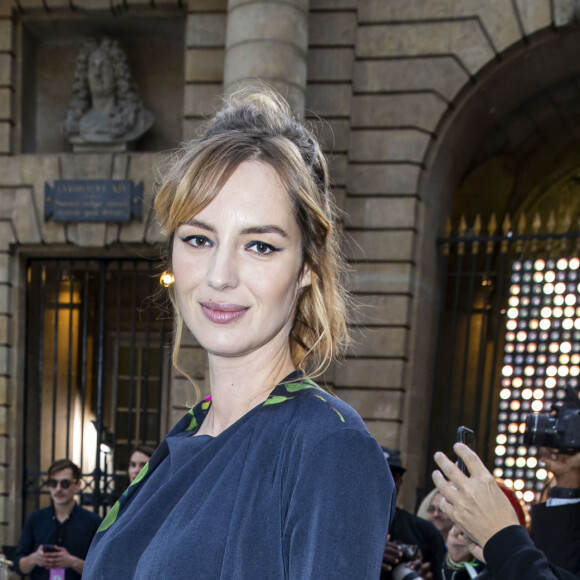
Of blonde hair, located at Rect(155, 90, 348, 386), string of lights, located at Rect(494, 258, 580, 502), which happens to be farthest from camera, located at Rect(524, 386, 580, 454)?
string of lights, located at Rect(494, 258, 580, 502)

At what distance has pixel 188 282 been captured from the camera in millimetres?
1302

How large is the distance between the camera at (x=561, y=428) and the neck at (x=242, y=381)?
1976 mm

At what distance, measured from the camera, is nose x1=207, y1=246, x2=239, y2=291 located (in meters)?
1.22

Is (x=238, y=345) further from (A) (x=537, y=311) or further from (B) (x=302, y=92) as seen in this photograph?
(A) (x=537, y=311)

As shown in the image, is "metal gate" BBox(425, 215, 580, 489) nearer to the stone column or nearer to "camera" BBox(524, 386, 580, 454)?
the stone column

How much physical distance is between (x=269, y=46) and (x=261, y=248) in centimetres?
637

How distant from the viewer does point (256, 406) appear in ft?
3.95

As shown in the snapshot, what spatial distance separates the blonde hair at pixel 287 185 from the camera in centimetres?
123

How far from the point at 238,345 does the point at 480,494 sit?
0.91 meters

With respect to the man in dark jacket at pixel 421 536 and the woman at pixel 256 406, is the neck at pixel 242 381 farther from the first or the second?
the man in dark jacket at pixel 421 536

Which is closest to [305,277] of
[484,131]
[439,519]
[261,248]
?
[261,248]

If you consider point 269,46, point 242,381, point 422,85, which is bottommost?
point 242,381

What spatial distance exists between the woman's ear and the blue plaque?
7.06 meters

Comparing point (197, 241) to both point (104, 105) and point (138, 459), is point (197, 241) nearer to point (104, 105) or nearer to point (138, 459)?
point (138, 459)
